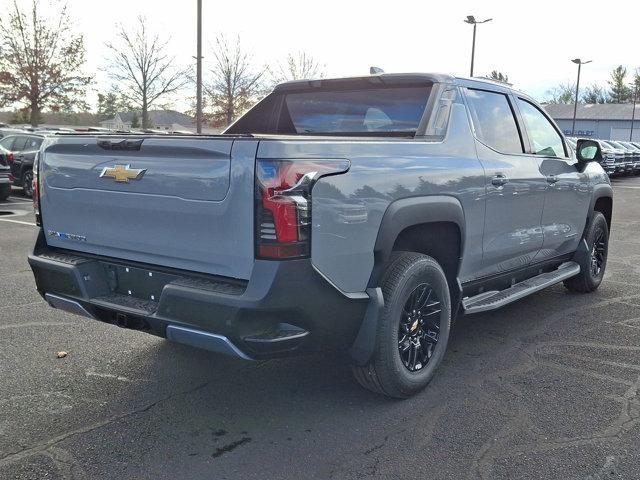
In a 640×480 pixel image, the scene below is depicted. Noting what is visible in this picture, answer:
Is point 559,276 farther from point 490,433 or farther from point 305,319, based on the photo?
point 305,319

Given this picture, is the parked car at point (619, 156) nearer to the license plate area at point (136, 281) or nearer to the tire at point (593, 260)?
the tire at point (593, 260)

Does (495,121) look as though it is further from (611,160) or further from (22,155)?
(611,160)

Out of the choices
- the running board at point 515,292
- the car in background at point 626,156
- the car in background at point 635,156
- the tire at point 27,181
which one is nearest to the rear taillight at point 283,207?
the running board at point 515,292

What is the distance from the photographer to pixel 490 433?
3344 mm

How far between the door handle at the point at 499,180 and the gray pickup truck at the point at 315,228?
0.02m

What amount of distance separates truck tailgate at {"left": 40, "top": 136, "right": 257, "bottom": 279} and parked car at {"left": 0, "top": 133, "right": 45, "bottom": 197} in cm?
1254

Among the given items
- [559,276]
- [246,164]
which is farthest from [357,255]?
[559,276]

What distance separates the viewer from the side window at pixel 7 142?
51.2 ft

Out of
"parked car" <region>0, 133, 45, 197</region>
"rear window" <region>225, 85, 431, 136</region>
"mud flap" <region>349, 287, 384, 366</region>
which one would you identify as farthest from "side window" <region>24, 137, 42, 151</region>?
"mud flap" <region>349, 287, 384, 366</region>

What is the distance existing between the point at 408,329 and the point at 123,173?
1.80 m

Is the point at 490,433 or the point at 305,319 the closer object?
the point at 305,319

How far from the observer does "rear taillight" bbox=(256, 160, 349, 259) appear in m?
2.87

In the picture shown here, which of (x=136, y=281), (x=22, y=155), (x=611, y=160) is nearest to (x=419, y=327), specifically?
(x=136, y=281)

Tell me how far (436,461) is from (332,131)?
8.56ft
